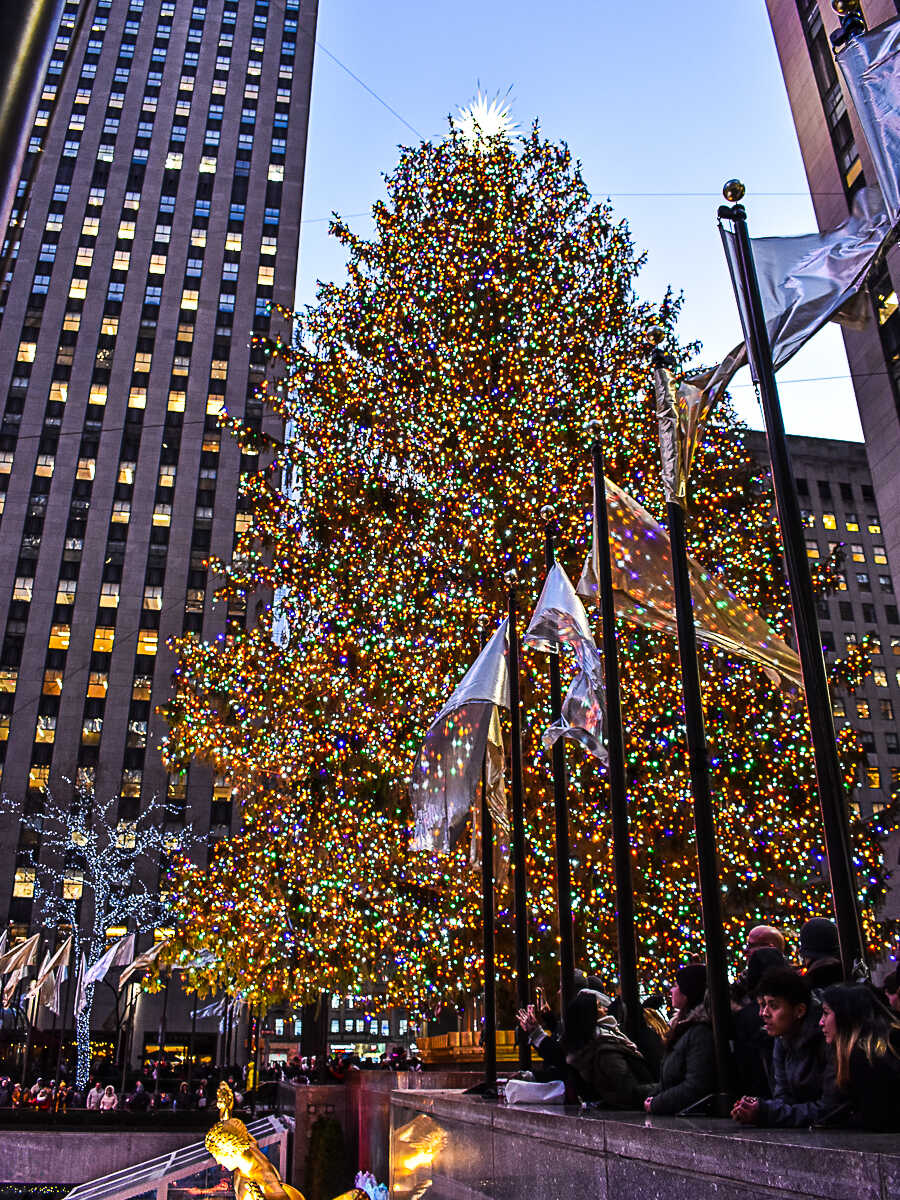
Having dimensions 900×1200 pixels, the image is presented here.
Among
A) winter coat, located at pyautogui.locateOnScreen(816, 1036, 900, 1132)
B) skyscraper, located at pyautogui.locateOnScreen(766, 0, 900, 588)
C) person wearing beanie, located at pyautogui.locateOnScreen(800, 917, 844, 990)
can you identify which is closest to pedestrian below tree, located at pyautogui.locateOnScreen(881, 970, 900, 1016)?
person wearing beanie, located at pyautogui.locateOnScreen(800, 917, 844, 990)

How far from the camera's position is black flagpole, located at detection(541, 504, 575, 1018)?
780 centimetres

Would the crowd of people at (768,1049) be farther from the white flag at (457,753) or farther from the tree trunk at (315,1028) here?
the tree trunk at (315,1028)

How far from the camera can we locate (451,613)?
16.5 metres

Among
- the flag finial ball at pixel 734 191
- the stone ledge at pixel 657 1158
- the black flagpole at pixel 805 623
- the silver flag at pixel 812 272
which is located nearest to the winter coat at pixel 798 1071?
the stone ledge at pixel 657 1158

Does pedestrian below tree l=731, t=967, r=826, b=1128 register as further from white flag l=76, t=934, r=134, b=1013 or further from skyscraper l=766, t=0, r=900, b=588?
white flag l=76, t=934, r=134, b=1013

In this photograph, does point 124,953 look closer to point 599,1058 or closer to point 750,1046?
point 599,1058

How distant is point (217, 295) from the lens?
69.9 m

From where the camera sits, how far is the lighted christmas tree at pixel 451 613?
14.8 meters

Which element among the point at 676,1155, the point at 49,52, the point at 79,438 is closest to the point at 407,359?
the point at 676,1155

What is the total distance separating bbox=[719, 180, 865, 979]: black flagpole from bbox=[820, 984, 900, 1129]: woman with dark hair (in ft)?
3.94

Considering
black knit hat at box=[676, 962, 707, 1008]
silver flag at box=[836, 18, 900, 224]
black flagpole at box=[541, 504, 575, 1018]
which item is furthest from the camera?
black flagpole at box=[541, 504, 575, 1018]

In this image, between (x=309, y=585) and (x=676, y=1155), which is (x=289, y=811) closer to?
(x=309, y=585)

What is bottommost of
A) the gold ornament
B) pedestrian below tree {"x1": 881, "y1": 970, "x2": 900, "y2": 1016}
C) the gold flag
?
the gold ornament

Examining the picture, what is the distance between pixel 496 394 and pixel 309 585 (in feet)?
16.8
